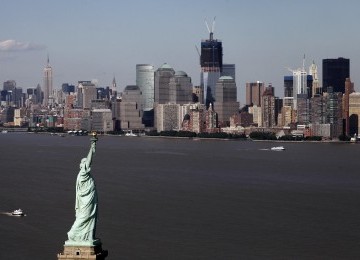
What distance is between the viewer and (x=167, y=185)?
89.5 feet

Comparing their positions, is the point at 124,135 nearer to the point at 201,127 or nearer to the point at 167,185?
the point at 201,127

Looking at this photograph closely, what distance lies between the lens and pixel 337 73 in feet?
305

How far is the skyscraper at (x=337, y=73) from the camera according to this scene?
3644 inches

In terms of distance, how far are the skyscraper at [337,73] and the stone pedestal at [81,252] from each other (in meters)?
88.5

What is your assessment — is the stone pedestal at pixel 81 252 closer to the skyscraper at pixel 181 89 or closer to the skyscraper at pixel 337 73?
the skyscraper at pixel 337 73

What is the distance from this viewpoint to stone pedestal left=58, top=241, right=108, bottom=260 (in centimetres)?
537

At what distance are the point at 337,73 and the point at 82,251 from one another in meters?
89.3

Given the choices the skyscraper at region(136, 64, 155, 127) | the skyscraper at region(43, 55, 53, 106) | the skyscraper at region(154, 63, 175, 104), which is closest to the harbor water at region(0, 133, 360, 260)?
the skyscraper at region(154, 63, 175, 104)

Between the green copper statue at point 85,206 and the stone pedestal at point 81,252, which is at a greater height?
the green copper statue at point 85,206

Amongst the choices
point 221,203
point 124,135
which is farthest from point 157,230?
point 124,135

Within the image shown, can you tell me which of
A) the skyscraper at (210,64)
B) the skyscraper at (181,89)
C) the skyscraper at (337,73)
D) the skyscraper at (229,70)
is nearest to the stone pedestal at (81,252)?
the skyscraper at (337,73)

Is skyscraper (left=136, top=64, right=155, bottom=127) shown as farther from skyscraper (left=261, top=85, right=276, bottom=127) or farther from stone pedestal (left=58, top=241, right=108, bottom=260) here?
stone pedestal (left=58, top=241, right=108, bottom=260)

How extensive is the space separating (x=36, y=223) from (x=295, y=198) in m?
8.35

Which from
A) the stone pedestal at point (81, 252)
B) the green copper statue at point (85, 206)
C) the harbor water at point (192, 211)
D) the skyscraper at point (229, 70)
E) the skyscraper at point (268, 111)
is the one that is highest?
the skyscraper at point (229, 70)
